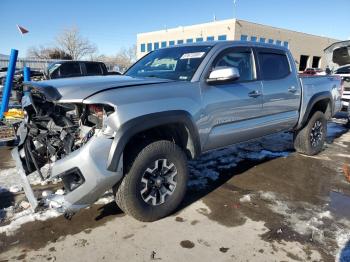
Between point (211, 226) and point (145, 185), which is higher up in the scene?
point (145, 185)

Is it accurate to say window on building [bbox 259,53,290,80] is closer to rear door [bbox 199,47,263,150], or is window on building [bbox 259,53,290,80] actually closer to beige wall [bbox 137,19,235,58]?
rear door [bbox 199,47,263,150]

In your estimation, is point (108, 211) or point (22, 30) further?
point (22, 30)

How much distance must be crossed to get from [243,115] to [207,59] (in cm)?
88

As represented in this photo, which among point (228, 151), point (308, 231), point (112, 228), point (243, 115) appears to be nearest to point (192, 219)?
point (112, 228)

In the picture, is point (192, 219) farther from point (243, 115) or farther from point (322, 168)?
point (322, 168)

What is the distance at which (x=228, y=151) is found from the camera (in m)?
6.39

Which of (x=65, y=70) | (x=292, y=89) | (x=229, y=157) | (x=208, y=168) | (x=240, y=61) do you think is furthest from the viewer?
(x=65, y=70)

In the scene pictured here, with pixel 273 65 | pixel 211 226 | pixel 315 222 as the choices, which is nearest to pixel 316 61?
pixel 273 65

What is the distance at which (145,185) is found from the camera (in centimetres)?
337

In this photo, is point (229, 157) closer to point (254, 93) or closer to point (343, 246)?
point (254, 93)

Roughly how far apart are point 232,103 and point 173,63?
0.92 metres

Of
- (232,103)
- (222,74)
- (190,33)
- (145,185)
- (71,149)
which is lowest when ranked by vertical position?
(145,185)

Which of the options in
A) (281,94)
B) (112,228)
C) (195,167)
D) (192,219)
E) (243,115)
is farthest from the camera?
(195,167)

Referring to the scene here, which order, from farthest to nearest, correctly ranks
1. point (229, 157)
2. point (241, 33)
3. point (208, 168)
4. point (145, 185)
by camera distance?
point (241, 33) → point (229, 157) → point (208, 168) → point (145, 185)
